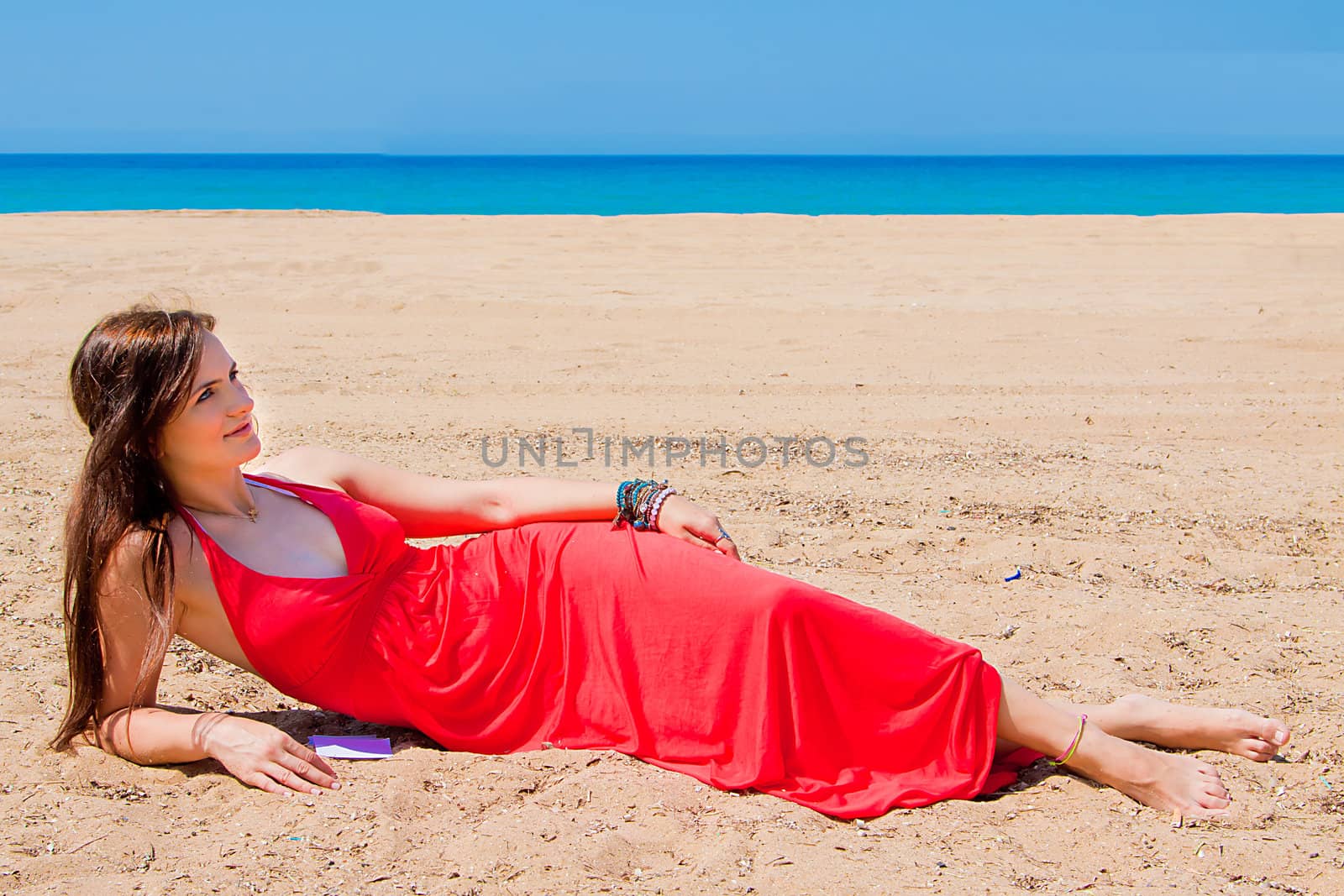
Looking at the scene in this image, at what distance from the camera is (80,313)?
9.55 metres

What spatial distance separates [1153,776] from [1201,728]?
0.31 metres

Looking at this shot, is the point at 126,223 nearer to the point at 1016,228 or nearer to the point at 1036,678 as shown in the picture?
the point at 1016,228

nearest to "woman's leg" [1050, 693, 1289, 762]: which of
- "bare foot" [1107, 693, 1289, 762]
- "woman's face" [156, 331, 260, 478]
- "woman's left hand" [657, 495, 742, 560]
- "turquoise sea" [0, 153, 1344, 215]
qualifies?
"bare foot" [1107, 693, 1289, 762]

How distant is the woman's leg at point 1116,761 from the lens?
2.60 m

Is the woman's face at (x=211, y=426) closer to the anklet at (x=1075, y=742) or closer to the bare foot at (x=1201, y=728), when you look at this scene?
the anklet at (x=1075, y=742)

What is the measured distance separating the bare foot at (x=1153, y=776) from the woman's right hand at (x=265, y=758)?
1708mm

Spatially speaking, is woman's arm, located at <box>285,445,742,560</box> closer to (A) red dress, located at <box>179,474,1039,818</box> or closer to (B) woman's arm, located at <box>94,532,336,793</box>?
(A) red dress, located at <box>179,474,1039,818</box>

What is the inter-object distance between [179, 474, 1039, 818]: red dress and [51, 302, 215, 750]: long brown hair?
0.12m

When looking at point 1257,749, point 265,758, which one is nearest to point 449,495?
→ point 265,758

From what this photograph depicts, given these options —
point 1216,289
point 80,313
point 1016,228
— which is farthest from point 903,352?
point 1016,228

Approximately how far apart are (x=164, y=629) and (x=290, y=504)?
0.42 m

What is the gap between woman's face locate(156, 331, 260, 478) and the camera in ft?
8.32

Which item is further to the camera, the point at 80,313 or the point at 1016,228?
the point at 1016,228

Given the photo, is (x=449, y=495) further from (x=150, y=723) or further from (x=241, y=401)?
(x=150, y=723)
